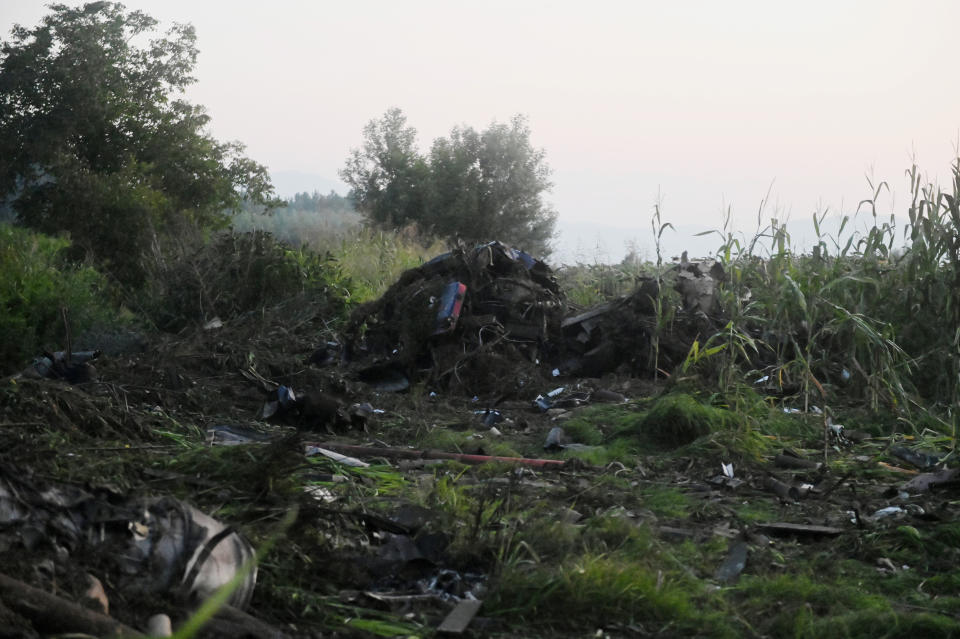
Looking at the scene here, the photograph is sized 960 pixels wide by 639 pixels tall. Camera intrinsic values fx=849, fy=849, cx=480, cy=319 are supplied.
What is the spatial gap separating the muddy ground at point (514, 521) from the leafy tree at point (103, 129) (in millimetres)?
17708

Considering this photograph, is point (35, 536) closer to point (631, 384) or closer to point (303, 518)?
point (303, 518)

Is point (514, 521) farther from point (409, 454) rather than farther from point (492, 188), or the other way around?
point (492, 188)

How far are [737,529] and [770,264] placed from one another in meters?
2.44

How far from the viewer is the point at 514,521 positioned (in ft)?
11.0

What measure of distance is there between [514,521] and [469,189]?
33016mm

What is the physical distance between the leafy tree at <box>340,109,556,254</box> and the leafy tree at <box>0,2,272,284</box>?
1138 centimetres

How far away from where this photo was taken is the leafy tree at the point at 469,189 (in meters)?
35.4

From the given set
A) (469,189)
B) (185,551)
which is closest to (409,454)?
(185,551)

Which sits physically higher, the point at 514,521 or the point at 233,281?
the point at 233,281

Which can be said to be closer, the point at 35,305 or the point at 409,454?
the point at 409,454

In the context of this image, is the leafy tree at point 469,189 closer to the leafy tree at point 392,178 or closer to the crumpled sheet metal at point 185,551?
the leafy tree at point 392,178

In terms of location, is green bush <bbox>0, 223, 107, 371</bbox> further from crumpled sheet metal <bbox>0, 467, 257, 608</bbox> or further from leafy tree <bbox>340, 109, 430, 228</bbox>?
leafy tree <bbox>340, 109, 430, 228</bbox>

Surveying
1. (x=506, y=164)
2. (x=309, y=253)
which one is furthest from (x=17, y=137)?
(x=506, y=164)

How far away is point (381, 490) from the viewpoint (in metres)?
3.95
